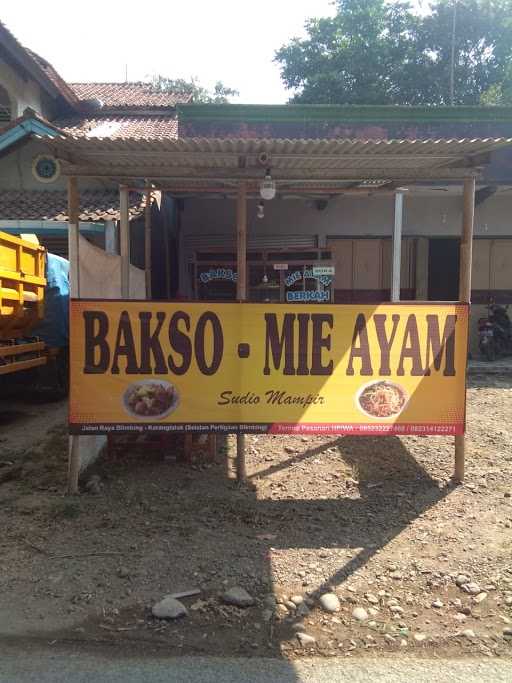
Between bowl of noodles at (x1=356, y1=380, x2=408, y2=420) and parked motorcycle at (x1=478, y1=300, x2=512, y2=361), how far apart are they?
7.23 m

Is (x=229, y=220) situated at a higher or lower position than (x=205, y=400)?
higher

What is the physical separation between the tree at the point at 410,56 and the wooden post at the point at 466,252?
22685 mm

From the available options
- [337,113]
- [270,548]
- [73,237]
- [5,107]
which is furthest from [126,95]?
[270,548]

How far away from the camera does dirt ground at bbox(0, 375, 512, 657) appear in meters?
3.18

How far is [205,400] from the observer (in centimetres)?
498

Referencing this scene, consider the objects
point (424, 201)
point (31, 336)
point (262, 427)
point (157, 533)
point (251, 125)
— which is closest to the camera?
point (157, 533)

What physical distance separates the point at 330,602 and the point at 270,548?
74 cm

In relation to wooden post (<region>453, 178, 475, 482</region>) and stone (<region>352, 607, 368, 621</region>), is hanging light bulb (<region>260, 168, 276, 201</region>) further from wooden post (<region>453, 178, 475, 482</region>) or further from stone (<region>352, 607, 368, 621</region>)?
stone (<region>352, 607, 368, 621</region>)

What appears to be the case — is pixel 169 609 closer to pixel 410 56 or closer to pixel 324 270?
pixel 324 270

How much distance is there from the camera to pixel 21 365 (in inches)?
303

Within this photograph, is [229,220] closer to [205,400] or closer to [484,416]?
[484,416]

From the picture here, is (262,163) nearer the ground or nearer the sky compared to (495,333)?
nearer the sky

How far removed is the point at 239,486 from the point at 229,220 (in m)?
8.67

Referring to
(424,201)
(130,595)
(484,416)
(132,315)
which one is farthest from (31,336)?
(424,201)
